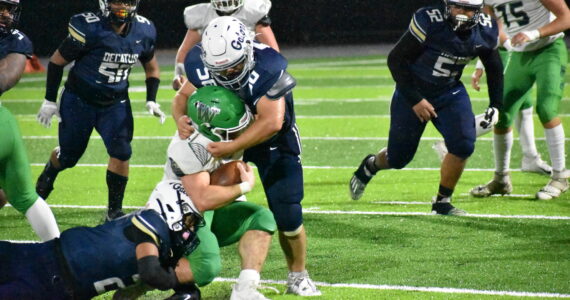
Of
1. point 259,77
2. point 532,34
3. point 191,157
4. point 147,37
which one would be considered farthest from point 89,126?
point 532,34

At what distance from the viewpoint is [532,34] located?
19.3 ft

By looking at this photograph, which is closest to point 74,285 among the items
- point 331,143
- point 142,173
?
point 142,173

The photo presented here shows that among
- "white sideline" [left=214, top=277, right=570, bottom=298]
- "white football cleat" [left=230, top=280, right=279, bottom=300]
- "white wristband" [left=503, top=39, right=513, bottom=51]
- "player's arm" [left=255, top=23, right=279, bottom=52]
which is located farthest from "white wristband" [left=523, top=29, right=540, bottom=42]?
"white football cleat" [left=230, top=280, right=279, bottom=300]

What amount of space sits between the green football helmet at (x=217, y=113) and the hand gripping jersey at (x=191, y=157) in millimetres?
41

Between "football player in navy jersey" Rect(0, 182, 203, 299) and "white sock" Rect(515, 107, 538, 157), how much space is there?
3901mm

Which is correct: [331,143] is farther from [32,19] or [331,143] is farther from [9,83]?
[32,19]

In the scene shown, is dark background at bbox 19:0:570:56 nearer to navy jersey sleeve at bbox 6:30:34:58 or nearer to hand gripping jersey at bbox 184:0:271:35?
hand gripping jersey at bbox 184:0:271:35

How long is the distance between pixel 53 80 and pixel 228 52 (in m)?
2.41

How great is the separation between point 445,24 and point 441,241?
1210mm

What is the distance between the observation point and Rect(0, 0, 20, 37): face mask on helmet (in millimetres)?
4926

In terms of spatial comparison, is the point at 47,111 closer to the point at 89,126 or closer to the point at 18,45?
the point at 89,126

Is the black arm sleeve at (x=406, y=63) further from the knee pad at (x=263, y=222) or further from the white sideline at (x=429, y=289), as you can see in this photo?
the knee pad at (x=263, y=222)

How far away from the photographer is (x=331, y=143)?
8.83m

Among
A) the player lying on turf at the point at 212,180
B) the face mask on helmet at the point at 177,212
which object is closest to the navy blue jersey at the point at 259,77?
the player lying on turf at the point at 212,180
